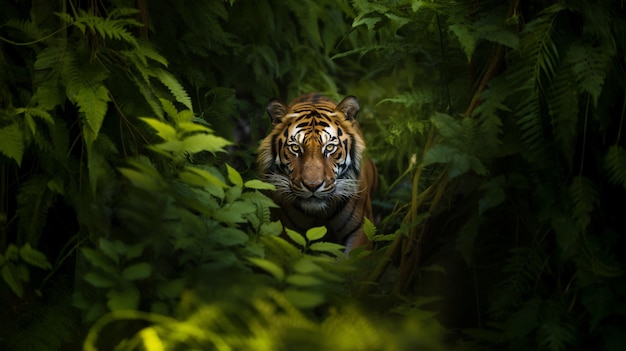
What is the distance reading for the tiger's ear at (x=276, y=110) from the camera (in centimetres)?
473

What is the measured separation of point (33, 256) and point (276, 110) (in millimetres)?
2233

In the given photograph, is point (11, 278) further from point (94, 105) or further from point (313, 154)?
point (313, 154)

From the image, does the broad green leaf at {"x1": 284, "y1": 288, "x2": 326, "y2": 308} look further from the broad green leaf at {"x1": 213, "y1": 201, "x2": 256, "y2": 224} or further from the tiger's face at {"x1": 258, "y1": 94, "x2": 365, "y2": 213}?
the tiger's face at {"x1": 258, "y1": 94, "x2": 365, "y2": 213}

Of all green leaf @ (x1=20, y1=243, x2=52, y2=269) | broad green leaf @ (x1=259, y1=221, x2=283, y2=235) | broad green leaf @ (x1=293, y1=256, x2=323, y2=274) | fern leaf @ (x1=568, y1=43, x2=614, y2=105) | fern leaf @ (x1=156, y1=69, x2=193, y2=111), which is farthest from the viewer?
fern leaf @ (x1=156, y1=69, x2=193, y2=111)

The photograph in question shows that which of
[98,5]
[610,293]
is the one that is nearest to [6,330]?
[98,5]

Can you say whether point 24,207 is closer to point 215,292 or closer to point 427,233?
point 215,292

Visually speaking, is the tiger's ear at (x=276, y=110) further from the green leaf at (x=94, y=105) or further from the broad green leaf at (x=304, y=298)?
the broad green leaf at (x=304, y=298)

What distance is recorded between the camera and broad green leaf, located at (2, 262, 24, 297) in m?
2.80

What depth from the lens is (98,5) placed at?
334 centimetres

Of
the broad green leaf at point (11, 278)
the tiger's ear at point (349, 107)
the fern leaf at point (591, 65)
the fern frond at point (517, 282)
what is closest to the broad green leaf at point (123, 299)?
the broad green leaf at point (11, 278)

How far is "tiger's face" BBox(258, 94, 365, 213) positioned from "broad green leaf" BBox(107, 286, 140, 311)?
6.12 feet

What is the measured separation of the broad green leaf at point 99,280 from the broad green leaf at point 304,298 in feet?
2.09

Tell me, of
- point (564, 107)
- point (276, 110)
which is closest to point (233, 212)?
point (564, 107)

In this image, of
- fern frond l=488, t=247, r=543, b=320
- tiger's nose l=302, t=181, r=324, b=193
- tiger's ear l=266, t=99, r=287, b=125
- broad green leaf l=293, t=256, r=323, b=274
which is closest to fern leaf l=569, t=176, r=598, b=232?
fern frond l=488, t=247, r=543, b=320
